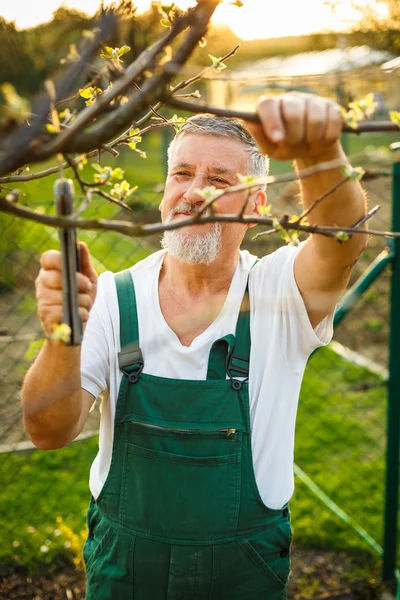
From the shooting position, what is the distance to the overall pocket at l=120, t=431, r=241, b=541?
192 cm

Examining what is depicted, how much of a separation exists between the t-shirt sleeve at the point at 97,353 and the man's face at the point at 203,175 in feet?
1.20

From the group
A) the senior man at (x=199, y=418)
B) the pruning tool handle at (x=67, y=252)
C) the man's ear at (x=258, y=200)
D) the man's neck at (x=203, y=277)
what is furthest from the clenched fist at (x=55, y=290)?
the man's ear at (x=258, y=200)

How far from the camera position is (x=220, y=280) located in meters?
2.20

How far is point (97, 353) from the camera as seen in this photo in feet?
6.42

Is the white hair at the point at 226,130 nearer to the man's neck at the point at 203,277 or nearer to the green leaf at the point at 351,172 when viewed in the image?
the man's neck at the point at 203,277

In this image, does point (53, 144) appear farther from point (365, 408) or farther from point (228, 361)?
point (365, 408)

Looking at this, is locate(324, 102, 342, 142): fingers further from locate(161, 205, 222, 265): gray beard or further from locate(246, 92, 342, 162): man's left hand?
locate(161, 205, 222, 265): gray beard

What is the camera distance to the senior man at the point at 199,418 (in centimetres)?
192

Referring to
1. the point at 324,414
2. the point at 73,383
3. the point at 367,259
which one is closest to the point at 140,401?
the point at 73,383

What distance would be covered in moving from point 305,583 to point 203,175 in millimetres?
2239

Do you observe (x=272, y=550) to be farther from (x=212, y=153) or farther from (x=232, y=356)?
(x=212, y=153)

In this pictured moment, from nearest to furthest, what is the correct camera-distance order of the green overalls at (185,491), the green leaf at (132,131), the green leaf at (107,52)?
the green leaf at (107,52) → the green leaf at (132,131) → the green overalls at (185,491)

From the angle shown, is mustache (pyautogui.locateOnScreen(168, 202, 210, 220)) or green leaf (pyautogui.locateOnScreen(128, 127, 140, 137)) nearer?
green leaf (pyautogui.locateOnScreen(128, 127, 140, 137))

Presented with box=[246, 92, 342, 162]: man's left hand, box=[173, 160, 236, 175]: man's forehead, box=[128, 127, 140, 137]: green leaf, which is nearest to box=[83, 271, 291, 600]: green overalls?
box=[173, 160, 236, 175]: man's forehead
